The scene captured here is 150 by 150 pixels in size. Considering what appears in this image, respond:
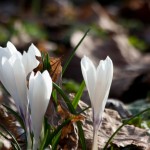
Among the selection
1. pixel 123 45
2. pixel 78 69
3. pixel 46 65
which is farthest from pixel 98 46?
pixel 46 65

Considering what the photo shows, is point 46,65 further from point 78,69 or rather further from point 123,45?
point 123,45

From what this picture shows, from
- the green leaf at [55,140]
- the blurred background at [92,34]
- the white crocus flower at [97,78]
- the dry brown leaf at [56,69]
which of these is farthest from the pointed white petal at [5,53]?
the blurred background at [92,34]

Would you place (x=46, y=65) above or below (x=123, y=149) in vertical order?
above

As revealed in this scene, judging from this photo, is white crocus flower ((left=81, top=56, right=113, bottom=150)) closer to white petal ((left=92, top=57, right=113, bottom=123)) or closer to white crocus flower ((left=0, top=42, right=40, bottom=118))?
white petal ((left=92, top=57, right=113, bottom=123))

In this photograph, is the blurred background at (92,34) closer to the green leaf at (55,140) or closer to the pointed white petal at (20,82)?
the green leaf at (55,140)

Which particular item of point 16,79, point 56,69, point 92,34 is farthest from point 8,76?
point 92,34
